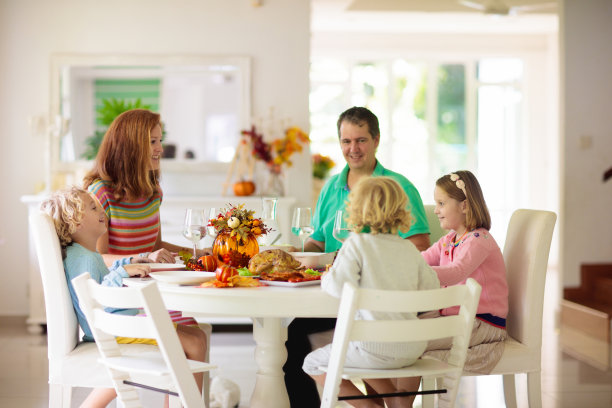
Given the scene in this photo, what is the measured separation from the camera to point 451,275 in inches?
96.1

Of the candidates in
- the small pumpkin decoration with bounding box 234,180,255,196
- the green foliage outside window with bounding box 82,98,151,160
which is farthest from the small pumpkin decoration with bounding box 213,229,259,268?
the green foliage outside window with bounding box 82,98,151,160

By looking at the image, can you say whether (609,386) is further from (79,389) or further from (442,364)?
(79,389)

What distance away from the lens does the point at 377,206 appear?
207 cm

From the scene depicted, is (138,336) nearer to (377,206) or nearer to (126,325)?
(126,325)

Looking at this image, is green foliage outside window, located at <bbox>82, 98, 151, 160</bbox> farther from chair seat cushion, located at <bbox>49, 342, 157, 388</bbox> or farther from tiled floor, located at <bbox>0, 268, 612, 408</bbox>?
chair seat cushion, located at <bbox>49, 342, 157, 388</bbox>

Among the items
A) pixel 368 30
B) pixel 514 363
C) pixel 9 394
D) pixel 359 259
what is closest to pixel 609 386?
pixel 514 363

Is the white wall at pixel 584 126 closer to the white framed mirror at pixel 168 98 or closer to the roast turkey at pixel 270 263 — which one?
the white framed mirror at pixel 168 98

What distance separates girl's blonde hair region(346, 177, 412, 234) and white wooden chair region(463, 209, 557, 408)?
1.98 ft

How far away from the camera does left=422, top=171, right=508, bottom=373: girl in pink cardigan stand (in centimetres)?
239

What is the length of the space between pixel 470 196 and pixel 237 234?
841mm

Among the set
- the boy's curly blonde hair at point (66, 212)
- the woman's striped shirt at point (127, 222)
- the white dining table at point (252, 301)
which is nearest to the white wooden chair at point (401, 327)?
the white dining table at point (252, 301)

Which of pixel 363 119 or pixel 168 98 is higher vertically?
pixel 168 98

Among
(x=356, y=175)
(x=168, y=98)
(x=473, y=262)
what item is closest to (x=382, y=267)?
(x=473, y=262)

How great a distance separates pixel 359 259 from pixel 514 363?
28.2 inches
